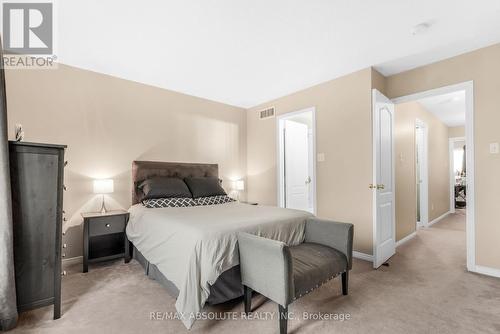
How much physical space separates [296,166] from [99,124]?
339 cm

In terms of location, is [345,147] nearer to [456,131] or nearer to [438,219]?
[438,219]

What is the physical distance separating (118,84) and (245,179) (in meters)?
2.74

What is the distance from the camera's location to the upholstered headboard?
133 inches

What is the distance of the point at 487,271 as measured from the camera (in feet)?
8.41

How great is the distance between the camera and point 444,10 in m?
2.03

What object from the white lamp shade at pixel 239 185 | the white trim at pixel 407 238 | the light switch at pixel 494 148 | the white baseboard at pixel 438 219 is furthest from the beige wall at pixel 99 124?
the white baseboard at pixel 438 219

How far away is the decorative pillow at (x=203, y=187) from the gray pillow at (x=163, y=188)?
10cm

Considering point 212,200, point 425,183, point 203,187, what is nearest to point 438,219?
point 425,183

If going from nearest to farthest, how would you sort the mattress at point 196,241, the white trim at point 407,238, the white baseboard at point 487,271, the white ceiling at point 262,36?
1. the mattress at point 196,241
2. the white ceiling at point 262,36
3. the white baseboard at point 487,271
4. the white trim at point 407,238

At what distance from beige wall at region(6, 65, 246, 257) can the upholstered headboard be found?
11 centimetres

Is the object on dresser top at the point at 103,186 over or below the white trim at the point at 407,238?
over

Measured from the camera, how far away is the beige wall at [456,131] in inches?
252

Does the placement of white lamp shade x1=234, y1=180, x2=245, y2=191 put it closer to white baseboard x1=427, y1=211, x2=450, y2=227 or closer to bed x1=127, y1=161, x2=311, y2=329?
bed x1=127, y1=161, x2=311, y2=329

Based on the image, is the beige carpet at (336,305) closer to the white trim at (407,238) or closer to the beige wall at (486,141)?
the beige wall at (486,141)
